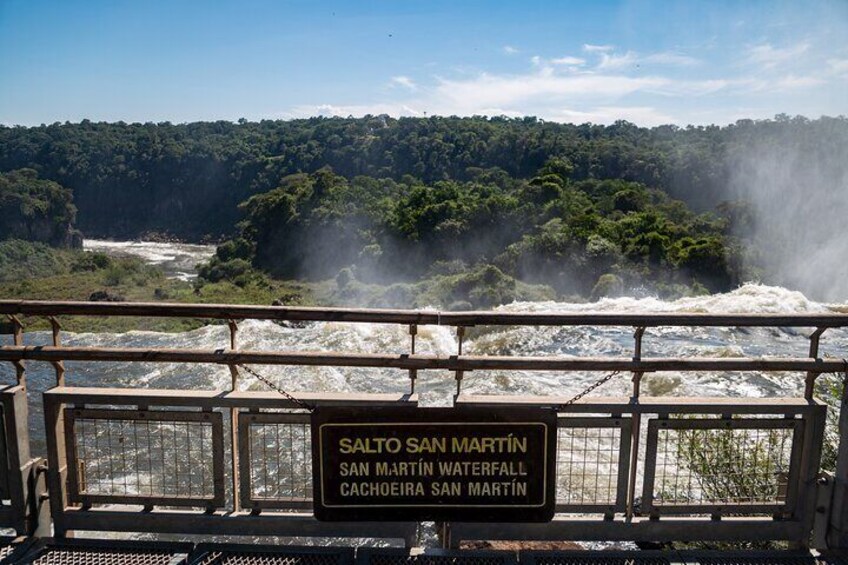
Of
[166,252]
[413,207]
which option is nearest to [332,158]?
[166,252]

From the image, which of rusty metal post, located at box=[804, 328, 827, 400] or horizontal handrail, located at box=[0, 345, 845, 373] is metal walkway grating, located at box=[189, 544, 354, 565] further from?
rusty metal post, located at box=[804, 328, 827, 400]

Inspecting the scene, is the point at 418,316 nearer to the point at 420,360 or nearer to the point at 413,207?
the point at 420,360

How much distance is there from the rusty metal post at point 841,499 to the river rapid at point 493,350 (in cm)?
1053

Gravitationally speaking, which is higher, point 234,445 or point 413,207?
point 234,445

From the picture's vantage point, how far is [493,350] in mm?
19375

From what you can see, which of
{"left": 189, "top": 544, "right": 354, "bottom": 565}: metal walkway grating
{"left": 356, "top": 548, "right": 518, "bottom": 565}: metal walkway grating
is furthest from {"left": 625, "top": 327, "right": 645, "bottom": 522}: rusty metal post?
{"left": 189, "top": 544, "right": 354, "bottom": 565}: metal walkway grating

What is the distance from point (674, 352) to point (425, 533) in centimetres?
1250

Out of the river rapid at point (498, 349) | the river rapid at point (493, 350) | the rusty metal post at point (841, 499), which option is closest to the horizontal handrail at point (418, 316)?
the rusty metal post at point (841, 499)

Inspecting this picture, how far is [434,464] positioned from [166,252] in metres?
75.6

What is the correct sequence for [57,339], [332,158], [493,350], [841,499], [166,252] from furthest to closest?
[332,158], [166,252], [493,350], [57,339], [841,499]

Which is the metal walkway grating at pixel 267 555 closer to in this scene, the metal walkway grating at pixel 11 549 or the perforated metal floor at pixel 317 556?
the perforated metal floor at pixel 317 556

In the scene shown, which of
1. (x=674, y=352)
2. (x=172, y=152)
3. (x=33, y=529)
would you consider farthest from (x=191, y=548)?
(x=172, y=152)

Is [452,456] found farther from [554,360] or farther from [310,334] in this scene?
[310,334]

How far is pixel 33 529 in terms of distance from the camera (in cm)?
389
